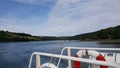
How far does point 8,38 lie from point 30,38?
20.3 metres

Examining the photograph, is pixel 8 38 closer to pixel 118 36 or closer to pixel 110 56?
pixel 118 36

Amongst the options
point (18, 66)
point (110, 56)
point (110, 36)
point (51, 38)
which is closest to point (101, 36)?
point (110, 36)

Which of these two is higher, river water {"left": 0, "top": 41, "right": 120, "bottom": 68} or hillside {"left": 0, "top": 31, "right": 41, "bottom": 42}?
hillside {"left": 0, "top": 31, "right": 41, "bottom": 42}

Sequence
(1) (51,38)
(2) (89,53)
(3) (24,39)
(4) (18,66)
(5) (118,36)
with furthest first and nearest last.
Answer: (1) (51,38)
(3) (24,39)
(5) (118,36)
(4) (18,66)
(2) (89,53)

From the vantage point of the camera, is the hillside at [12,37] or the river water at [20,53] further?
the hillside at [12,37]

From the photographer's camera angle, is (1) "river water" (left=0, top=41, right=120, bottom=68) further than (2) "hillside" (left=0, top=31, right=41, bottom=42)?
No

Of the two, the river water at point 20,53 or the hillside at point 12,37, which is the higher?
the hillside at point 12,37

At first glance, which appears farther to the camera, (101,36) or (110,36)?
(101,36)

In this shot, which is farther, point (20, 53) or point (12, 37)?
point (12, 37)

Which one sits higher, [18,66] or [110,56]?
[110,56]

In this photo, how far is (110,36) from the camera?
84.0 metres

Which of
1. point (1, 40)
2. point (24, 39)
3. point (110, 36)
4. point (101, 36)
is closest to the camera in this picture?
point (110, 36)

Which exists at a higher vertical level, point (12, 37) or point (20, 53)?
point (12, 37)

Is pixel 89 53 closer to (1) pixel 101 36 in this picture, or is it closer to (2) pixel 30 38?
(1) pixel 101 36
